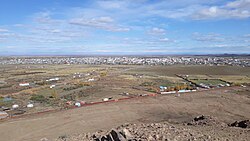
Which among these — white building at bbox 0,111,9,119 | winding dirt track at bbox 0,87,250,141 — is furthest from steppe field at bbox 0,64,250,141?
white building at bbox 0,111,9,119

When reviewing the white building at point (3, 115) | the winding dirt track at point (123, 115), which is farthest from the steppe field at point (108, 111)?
the white building at point (3, 115)

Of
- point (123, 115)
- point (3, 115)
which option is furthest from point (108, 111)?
point (3, 115)

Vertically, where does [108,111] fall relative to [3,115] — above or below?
above

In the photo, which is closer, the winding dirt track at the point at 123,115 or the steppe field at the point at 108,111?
the steppe field at the point at 108,111

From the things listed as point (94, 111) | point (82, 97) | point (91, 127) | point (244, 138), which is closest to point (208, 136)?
point (244, 138)

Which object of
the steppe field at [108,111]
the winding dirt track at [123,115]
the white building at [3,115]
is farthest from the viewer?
the white building at [3,115]

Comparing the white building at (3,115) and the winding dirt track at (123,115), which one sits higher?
the winding dirt track at (123,115)

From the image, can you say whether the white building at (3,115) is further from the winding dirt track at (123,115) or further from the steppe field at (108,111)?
the winding dirt track at (123,115)

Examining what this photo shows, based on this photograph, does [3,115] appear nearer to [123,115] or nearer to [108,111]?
[108,111]

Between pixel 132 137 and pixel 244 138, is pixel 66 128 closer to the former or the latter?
pixel 132 137

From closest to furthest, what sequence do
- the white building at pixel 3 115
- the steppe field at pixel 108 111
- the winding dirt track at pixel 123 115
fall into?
the steppe field at pixel 108 111 → the winding dirt track at pixel 123 115 → the white building at pixel 3 115
